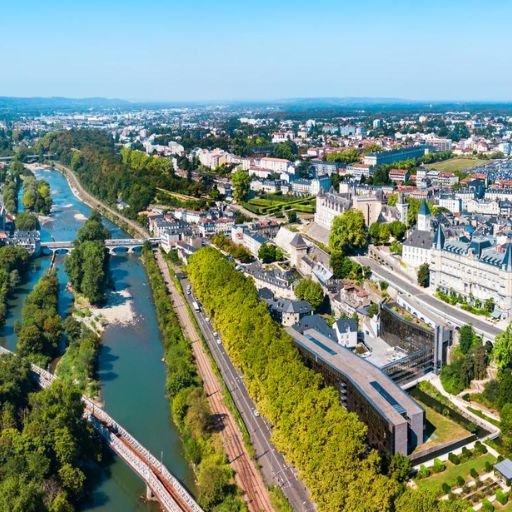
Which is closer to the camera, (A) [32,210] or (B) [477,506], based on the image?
(B) [477,506]

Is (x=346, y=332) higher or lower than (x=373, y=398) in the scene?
lower

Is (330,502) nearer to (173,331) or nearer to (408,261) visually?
(173,331)

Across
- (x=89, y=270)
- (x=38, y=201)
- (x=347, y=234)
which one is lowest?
(x=89, y=270)

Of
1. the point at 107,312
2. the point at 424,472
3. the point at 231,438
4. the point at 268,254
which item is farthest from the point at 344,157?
the point at 424,472

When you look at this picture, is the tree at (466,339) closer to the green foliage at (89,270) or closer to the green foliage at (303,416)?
the green foliage at (303,416)

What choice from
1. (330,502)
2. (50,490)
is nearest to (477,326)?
(330,502)

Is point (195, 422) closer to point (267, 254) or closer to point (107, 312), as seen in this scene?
point (107, 312)

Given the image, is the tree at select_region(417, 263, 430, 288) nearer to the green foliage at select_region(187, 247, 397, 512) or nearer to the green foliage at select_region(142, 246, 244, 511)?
the green foliage at select_region(187, 247, 397, 512)
